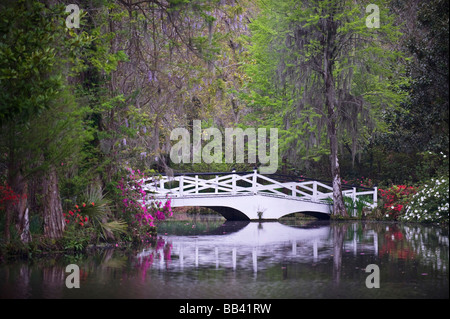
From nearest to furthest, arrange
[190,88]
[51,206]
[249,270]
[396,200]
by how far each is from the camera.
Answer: [249,270]
[51,206]
[190,88]
[396,200]

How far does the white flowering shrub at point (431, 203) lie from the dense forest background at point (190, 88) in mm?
740

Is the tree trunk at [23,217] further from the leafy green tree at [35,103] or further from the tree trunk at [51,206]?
the tree trunk at [51,206]

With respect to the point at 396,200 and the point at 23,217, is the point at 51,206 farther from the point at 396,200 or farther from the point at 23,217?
the point at 396,200

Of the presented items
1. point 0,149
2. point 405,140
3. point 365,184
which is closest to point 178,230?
point 405,140

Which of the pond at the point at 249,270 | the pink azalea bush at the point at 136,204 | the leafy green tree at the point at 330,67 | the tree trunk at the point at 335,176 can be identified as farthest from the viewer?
the tree trunk at the point at 335,176

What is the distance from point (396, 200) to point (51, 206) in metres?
18.4

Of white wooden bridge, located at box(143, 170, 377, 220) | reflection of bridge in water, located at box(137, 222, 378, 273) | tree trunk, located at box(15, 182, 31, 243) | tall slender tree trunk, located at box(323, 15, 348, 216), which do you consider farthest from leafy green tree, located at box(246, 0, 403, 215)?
tree trunk, located at box(15, 182, 31, 243)

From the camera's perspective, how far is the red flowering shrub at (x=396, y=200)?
1091 inches

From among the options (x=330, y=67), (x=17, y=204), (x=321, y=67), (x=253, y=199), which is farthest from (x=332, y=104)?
(x=17, y=204)

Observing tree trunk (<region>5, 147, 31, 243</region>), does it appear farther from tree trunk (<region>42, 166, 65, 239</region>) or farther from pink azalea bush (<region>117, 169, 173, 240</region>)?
pink azalea bush (<region>117, 169, 173, 240</region>)

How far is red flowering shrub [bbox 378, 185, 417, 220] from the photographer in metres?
27.7

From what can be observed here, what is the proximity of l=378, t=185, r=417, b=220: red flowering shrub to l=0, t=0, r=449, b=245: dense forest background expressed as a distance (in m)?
1.52

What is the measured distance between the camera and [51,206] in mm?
14969

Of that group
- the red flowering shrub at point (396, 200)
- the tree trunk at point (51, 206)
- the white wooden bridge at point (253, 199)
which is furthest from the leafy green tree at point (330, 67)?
the tree trunk at point (51, 206)
